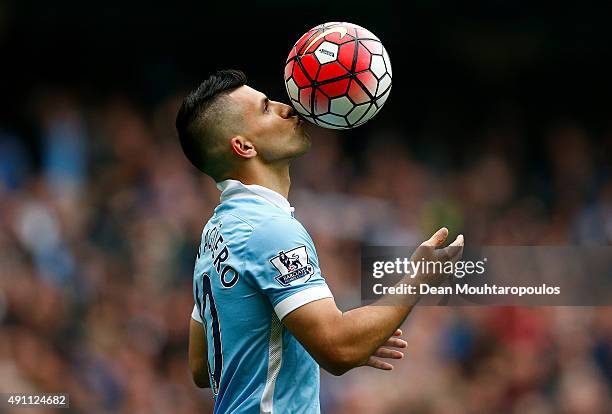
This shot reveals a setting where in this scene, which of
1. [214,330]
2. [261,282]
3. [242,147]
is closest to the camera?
[261,282]

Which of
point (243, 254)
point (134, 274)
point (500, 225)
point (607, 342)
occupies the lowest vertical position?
point (243, 254)

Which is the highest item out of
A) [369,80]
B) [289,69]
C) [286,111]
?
[289,69]

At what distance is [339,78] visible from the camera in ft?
13.8

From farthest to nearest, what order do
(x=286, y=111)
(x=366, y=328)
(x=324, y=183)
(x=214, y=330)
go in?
1. (x=324, y=183)
2. (x=286, y=111)
3. (x=214, y=330)
4. (x=366, y=328)

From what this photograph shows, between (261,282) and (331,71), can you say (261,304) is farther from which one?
(331,71)

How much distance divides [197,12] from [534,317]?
590cm

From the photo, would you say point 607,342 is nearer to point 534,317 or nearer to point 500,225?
point 534,317

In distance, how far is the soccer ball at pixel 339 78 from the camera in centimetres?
419

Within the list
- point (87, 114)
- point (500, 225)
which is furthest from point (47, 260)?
point (500, 225)

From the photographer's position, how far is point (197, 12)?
39.5ft

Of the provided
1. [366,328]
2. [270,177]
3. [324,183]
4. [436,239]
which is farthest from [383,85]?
[324,183]

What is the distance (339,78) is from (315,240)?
541cm

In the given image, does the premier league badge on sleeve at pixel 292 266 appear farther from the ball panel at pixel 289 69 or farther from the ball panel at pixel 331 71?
the ball panel at pixel 289 69

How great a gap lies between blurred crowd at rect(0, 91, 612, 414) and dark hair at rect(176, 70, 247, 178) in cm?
473
